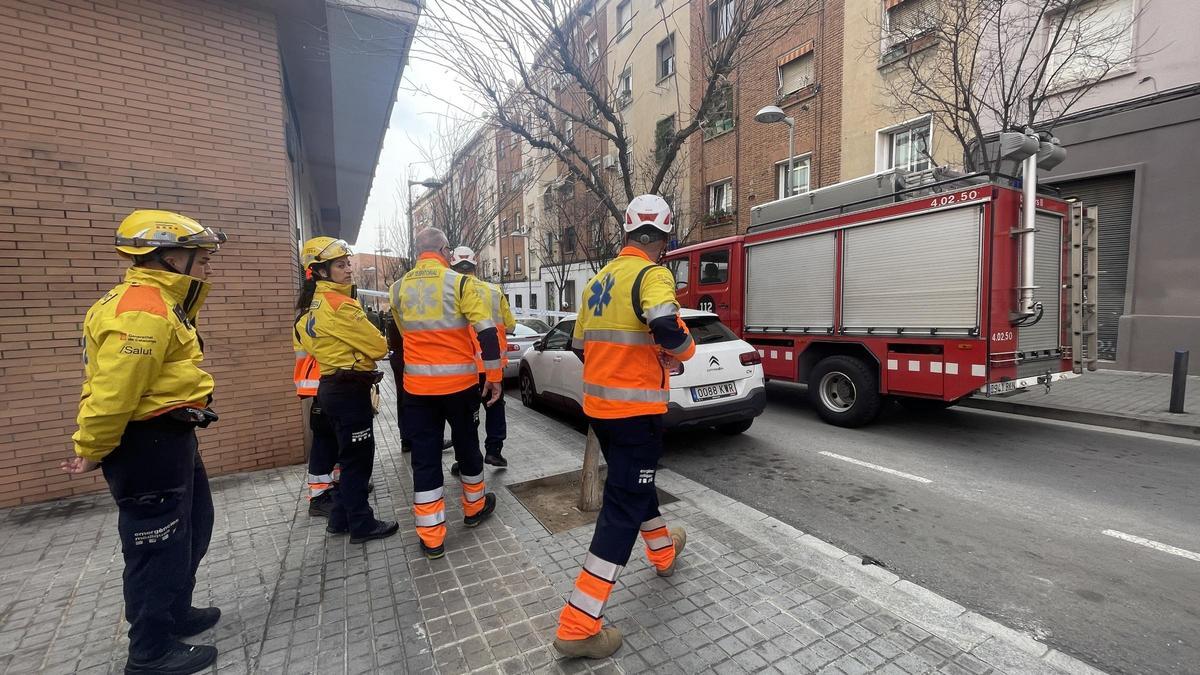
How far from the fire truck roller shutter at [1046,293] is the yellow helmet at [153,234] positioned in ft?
22.9

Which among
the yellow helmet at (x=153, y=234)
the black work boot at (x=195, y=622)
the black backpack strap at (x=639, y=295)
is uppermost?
the yellow helmet at (x=153, y=234)

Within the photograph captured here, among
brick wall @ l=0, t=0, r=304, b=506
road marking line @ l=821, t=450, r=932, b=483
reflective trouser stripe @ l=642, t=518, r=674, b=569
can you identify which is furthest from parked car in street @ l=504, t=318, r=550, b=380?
reflective trouser stripe @ l=642, t=518, r=674, b=569

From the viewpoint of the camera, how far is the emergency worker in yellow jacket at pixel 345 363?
321 cm

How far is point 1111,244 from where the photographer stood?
986 cm

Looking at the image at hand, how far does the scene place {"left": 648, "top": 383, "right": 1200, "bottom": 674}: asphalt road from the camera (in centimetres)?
266

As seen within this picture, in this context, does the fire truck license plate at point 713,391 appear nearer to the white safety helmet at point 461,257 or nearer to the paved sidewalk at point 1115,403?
the white safety helmet at point 461,257

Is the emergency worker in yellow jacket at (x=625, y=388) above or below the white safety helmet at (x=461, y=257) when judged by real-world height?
below

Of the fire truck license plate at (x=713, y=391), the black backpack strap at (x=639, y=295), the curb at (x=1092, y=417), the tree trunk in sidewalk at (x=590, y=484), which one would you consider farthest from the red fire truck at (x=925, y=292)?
the black backpack strap at (x=639, y=295)

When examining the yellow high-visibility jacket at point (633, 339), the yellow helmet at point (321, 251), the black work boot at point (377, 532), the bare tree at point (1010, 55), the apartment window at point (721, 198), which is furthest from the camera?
the apartment window at point (721, 198)

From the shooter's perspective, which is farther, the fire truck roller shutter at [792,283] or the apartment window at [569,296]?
the apartment window at [569,296]

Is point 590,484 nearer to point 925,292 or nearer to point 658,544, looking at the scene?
point 658,544

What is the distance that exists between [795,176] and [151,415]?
51.3ft

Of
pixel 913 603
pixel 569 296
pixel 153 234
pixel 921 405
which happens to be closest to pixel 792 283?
pixel 921 405

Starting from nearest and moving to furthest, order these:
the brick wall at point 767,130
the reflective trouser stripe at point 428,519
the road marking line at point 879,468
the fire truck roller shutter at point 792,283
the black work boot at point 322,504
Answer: the reflective trouser stripe at point 428,519
the black work boot at point 322,504
the road marking line at point 879,468
the fire truck roller shutter at point 792,283
the brick wall at point 767,130
